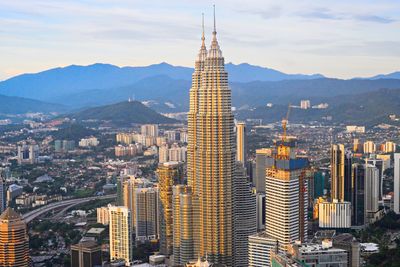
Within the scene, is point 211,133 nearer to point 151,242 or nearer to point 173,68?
point 151,242

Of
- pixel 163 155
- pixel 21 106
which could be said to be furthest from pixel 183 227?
pixel 21 106

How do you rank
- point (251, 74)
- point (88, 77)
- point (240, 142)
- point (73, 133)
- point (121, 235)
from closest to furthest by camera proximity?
1. point (121, 235)
2. point (240, 142)
3. point (73, 133)
4. point (251, 74)
5. point (88, 77)

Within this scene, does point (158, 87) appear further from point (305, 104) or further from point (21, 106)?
point (305, 104)

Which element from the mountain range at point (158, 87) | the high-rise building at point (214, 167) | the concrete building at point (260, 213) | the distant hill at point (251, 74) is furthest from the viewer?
the distant hill at point (251, 74)

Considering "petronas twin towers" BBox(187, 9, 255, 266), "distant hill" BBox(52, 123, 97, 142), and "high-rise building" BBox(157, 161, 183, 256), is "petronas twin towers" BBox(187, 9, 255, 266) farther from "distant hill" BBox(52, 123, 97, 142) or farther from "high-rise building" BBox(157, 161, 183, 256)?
"distant hill" BBox(52, 123, 97, 142)

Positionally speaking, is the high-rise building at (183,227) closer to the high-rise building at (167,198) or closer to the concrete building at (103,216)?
the high-rise building at (167,198)

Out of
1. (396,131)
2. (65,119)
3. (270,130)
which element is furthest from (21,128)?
(396,131)

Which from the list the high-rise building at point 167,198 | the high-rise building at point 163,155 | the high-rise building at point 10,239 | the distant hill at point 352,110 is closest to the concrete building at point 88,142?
the high-rise building at point 163,155
